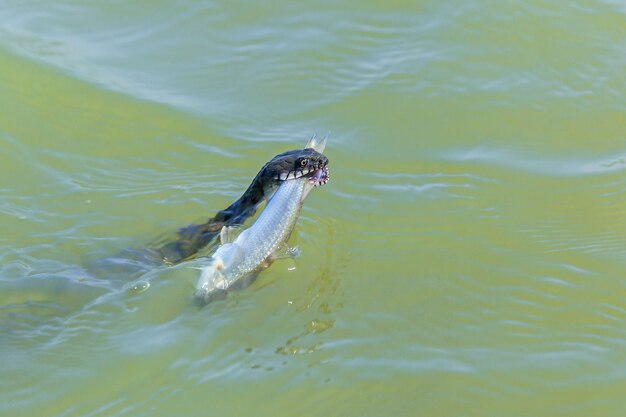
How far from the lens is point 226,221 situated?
20.7ft

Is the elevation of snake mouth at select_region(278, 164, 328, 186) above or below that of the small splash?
above

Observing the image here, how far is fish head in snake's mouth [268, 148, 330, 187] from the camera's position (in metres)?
5.66

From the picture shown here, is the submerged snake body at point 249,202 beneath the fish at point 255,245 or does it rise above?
above

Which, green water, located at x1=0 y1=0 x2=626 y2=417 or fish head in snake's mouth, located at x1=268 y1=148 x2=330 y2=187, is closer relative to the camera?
green water, located at x1=0 y1=0 x2=626 y2=417

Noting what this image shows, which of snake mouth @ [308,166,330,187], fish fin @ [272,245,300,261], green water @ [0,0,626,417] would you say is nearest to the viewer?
green water @ [0,0,626,417]

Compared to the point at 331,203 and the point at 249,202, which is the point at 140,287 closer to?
the point at 249,202

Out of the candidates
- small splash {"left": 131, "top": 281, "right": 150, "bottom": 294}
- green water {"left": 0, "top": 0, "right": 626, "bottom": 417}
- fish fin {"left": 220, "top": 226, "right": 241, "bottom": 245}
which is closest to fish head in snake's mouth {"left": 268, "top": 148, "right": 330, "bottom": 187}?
fish fin {"left": 220, "top": 226, "right": 241, "bottom": 245}

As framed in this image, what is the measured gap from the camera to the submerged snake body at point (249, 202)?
5.70 metres

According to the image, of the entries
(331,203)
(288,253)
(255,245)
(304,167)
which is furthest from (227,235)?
(331,203)

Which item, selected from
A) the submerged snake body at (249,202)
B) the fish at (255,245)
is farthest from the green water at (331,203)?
the submerged snake body at (249,202)

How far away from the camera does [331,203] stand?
6.78 metres

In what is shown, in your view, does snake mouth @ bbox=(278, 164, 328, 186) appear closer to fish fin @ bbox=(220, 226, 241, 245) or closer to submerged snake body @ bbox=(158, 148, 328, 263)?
submerged snake body @ bbox=(158, 148, 328, 263)

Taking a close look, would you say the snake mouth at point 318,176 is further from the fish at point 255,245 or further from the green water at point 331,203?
the green water at point 331,203

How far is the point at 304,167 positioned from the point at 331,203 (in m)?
1.15
